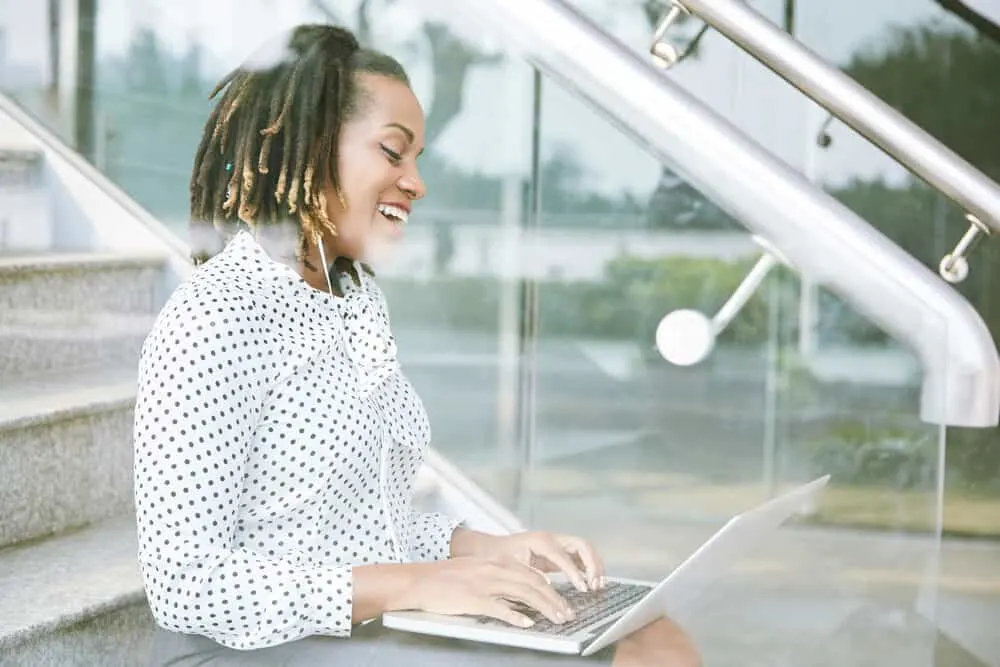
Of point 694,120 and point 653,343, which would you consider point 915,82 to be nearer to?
point 653,343

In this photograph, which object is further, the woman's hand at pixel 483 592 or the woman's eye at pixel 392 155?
the woman's eye at pixel 392 155

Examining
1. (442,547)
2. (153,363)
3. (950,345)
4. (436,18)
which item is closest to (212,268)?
(153,363)

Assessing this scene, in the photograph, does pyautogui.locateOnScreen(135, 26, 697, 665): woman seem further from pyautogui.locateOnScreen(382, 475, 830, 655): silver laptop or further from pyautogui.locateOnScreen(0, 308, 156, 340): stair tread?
pyautogui.locateOnScreen(0, 308, 156, 340): stair tread

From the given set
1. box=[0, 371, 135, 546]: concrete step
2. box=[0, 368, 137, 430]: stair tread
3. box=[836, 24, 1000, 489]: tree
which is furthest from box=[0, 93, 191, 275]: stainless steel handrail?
box=[836, 24, 1000, 489]: tree

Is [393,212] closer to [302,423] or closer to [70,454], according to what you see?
[302,423]

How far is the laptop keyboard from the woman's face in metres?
0.35

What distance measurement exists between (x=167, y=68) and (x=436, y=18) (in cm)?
49

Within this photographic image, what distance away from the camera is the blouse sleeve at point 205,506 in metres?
0.99

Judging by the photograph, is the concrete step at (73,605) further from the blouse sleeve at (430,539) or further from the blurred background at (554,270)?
the blouse sleeve at (430,539)

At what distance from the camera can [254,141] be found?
1.15 m

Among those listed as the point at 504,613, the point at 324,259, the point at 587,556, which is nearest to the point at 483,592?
A: the point at 504,613

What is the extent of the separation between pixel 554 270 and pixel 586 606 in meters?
1.45

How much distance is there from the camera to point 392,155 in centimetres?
119

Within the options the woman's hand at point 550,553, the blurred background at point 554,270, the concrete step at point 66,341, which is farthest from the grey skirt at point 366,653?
the concrete step at point 66,341
